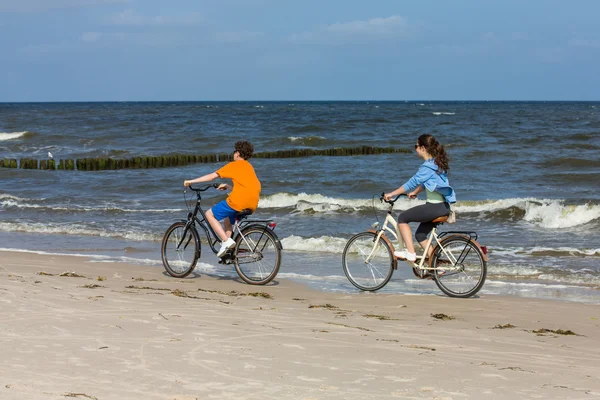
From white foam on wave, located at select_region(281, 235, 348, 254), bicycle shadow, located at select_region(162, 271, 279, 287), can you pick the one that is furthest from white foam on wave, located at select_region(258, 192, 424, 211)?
bicycle shadow, located at select_region(162, 271, 279, 287)

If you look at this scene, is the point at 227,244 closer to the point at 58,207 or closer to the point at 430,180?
the point at 430,180

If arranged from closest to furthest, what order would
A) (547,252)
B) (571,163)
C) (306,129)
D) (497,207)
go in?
(547,252) < (497,207) < (571,163) < (306,129)

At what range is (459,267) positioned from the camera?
8164mm

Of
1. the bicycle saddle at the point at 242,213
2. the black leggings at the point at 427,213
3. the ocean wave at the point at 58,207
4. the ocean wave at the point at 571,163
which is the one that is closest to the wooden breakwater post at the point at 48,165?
the ocean wave at the point at 58,207

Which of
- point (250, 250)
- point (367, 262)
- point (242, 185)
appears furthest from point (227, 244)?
point (367, 262)

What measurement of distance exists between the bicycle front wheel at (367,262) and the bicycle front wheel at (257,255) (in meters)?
0.85

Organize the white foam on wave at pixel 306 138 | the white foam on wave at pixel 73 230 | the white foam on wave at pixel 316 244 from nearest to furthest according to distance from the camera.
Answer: the white foam on wave at pixel 316 244, the white foam on wave at pixel 73 230, the white foam on wave at pixel 306 138

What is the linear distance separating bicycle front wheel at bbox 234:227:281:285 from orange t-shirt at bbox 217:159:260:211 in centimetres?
38

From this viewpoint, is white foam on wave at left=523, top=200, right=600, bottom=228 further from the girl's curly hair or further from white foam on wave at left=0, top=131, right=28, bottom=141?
white foam on wave at left=0, top=131, right=28, bottom=141

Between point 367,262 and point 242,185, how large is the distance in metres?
1.73

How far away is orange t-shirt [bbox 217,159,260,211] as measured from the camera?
8.53 metres

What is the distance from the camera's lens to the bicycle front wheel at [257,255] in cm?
876

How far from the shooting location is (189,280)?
29.9 ft

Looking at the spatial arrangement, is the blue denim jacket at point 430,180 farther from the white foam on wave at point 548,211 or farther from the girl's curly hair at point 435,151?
the white foam on wave at point 548,211
